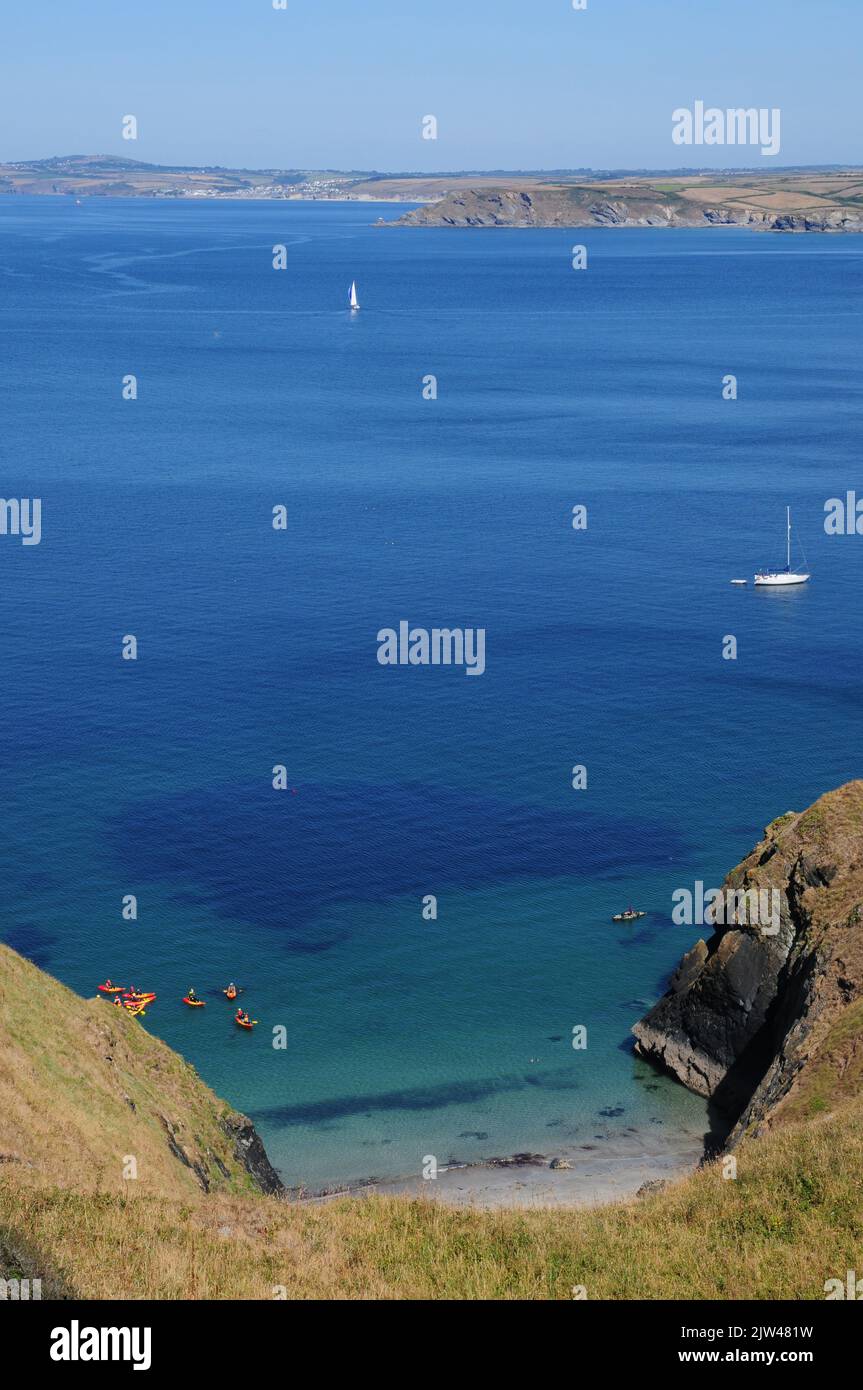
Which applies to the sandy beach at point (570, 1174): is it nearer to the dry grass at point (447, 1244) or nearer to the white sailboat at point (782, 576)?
the dry grass at point (447, 1244)

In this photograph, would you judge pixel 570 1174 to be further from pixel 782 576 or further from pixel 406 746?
pixel 782 576

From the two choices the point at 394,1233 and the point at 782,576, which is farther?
the point at 782,576

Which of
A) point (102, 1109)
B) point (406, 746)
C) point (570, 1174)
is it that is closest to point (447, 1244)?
point (102, 1109)

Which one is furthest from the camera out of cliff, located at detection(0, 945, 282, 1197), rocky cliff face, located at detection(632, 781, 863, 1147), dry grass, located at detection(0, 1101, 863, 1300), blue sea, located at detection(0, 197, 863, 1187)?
blue sea, located at detection(0, 197, 863, 1187)

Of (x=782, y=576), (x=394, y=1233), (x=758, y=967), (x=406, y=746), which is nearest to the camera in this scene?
(x=394, y=1233)

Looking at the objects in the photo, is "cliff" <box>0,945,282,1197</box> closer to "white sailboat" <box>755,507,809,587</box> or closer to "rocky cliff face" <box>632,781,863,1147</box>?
"rocky cliff face" <box>632,781,863,1147</box>

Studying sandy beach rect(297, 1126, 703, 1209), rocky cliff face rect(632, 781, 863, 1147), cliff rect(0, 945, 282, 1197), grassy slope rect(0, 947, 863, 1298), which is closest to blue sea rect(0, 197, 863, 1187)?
sandy beach rect(297, 1126, 703, 1209)
